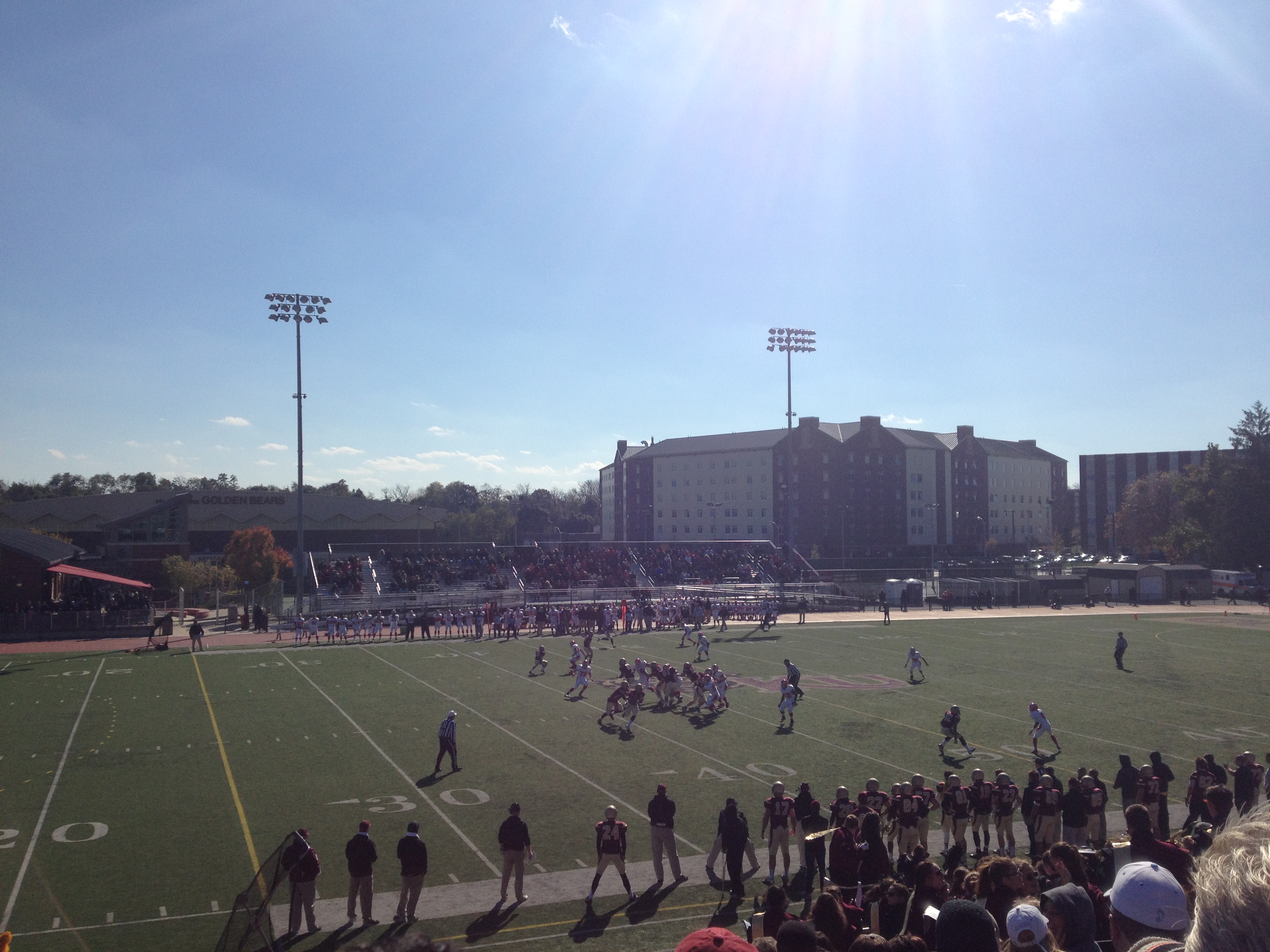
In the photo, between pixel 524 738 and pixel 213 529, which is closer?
pixel 524 738

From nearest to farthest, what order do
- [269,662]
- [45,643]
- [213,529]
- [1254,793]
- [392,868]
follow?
[392,868]
[1254,793]
[269,662]
[45,643]
[213,529]

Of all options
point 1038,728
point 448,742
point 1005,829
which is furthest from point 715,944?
point 1038,728

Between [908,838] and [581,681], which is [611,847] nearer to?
[908,838]

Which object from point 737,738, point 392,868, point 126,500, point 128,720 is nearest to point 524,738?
point 737,738

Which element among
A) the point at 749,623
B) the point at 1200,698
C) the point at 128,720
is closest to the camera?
the point at 128,720

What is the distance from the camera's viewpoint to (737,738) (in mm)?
19594

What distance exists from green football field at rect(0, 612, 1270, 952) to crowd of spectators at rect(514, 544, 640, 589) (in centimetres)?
2034

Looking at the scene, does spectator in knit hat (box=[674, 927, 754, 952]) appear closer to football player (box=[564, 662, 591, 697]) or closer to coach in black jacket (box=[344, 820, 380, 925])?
coach in black jacket (box=[344, 820, 380, 925])

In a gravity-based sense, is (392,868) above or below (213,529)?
below

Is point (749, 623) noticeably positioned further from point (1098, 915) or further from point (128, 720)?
point (1098, 915)

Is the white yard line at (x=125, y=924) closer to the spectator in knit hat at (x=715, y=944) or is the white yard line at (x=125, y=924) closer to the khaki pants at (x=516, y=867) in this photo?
the khaki pants at (x=516, y=867)

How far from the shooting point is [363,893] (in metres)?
Answer: 10.4

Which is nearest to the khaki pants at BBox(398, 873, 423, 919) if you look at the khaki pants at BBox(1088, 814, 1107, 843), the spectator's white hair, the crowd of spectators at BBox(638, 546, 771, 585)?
the khaki pants at BBox(1088, 814, 1107, 843)

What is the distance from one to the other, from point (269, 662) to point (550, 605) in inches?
623
